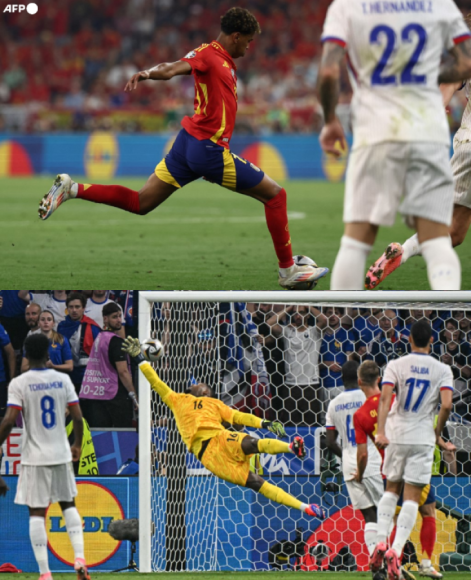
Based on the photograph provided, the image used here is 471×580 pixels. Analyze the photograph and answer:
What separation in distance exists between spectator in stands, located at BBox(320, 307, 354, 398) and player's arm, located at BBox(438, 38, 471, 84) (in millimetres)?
1841

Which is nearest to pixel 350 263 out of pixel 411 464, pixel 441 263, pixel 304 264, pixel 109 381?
pixel 441 263

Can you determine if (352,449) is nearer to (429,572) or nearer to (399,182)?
(429,572)

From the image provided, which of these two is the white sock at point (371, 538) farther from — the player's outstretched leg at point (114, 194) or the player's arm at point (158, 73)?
the player's arm at point (158, 73)

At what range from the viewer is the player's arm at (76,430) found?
16.0 ft

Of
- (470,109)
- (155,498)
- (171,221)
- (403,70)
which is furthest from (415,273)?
(171,221)

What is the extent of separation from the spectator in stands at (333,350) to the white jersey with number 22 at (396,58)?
1767mm

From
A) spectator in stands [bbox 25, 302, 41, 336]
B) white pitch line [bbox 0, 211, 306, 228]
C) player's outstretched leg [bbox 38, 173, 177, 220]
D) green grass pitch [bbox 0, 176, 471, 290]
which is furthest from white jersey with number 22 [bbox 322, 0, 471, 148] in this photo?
white pitch line [bbox 0, 211, 306, 228]

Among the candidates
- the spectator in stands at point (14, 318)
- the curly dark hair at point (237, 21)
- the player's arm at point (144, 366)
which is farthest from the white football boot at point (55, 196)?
the player's arm at point (144, 366)

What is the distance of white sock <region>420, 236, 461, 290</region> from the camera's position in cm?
436

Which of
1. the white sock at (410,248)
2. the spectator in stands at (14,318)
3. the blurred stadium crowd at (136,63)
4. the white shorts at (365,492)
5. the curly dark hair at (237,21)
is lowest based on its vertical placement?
the white shorts at (365,492)

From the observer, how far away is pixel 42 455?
475 cm
